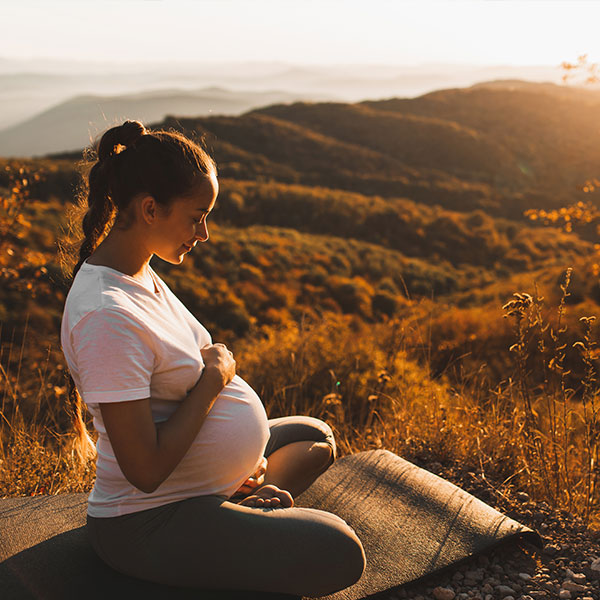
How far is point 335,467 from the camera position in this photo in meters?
2.95

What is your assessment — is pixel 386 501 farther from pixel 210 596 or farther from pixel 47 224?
pixel 47 224

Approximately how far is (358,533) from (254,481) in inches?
22.8

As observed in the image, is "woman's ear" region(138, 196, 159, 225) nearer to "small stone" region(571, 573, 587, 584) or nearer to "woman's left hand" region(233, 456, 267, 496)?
"woman's left hand" region(233, 456, 267, 496)

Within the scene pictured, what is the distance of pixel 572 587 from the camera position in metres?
2.18

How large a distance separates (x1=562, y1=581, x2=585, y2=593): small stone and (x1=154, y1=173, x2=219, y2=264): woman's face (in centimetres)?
175

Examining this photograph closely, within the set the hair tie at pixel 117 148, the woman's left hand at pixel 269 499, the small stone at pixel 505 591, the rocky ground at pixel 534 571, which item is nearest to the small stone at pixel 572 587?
the rocky ground at pixel 534 571

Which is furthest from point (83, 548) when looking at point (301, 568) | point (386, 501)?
point (386, 501)

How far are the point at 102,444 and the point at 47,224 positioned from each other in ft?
57.3

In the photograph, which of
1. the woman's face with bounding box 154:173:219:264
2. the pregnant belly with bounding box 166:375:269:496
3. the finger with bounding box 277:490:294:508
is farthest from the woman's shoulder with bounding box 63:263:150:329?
the finger with bounding box 277:490:294:508

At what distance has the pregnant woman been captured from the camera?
5.44 ft

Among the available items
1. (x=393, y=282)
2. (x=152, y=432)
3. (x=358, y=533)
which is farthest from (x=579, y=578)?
(x=393, y=282)

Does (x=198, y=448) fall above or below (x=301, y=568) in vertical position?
above

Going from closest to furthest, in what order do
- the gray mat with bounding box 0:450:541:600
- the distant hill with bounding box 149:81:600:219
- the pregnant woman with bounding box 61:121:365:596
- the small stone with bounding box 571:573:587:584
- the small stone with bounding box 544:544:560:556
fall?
the pregnant woman with bounding box 61:121:365:596 → the gray mat with bounding box 0:450:541:600 → the small stone with bounding box 571:573:587:584 → the small stone with bounding box 544:544:560:556 → the distant hill with bounding box 149:81:600:219

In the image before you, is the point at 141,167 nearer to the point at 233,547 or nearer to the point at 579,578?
Result: the point at 233,547
